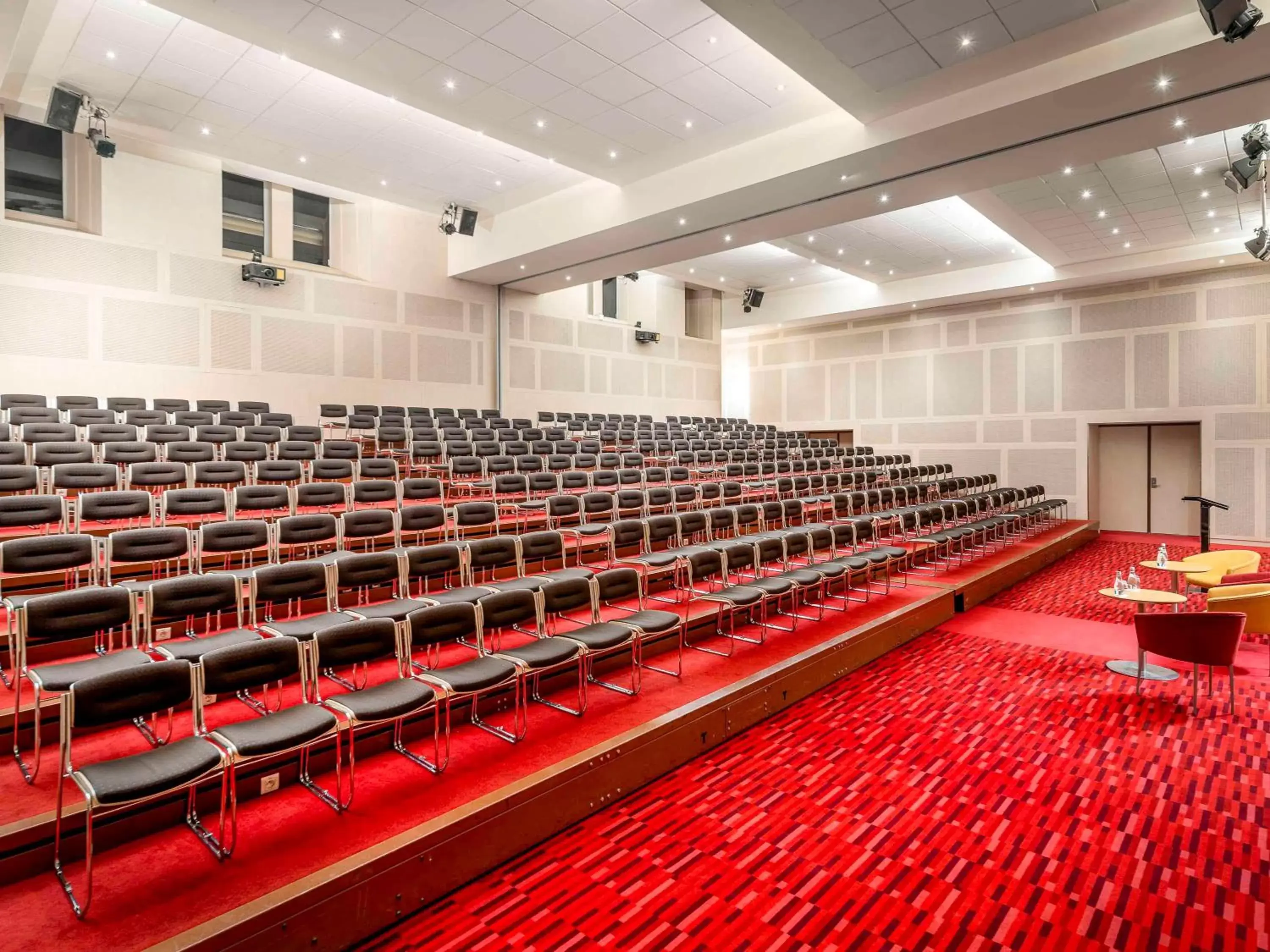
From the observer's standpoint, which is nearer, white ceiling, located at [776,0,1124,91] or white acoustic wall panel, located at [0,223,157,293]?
white ceiling, located at [776,0,1124,91]

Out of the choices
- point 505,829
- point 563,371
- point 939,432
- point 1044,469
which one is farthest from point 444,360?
point 1044,469

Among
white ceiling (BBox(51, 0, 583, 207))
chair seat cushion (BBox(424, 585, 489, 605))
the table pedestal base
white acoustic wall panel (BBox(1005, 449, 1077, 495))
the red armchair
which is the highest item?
white ceiling (BBox(51, 0, 583, 207))

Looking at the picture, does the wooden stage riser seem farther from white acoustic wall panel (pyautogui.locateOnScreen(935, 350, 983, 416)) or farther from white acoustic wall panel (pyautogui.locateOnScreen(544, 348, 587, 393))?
white acoustic wall panel (pyautogui.locateOnScreen(935, 350, 983, 416))

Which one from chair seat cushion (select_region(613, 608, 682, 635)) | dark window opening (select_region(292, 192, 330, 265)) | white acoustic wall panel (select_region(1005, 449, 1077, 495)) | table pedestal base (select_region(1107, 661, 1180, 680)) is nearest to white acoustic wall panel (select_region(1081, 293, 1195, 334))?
white acoustic wall panel (select_region(1005, 449, 1077, 495))

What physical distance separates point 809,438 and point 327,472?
11.0 meters

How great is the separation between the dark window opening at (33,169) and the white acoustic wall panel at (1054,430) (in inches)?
595

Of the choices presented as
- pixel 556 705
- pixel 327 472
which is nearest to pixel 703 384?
pixel 327 472

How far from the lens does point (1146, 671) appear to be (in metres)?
4.68

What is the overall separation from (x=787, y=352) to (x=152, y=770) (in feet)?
51.5

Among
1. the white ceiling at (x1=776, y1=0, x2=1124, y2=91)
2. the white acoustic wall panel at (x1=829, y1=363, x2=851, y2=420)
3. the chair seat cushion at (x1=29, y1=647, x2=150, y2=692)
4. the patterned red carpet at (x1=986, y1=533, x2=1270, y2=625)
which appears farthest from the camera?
the white acoustic wall panel at (x1=829, y1=363, x2=851, y2=420)

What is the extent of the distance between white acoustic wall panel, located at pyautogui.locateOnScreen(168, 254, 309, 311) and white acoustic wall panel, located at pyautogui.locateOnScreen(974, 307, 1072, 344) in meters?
11.9

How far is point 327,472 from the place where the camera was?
6.48 m

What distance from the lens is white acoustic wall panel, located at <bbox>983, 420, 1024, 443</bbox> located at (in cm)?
1291

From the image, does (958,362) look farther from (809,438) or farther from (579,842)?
(579,842)
